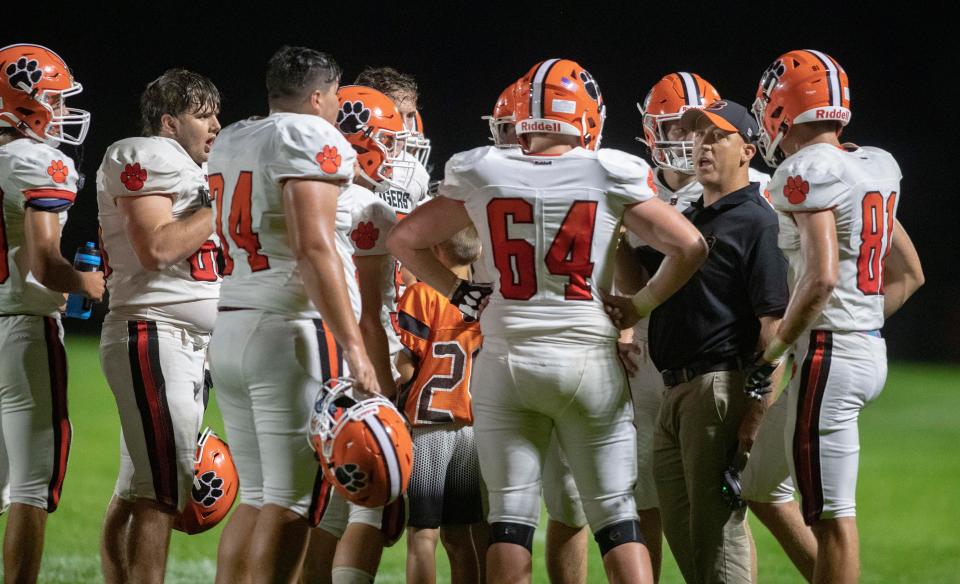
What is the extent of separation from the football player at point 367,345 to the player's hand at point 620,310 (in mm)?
749

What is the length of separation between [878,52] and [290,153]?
31.7ft

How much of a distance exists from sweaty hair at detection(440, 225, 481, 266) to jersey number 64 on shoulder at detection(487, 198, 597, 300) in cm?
61

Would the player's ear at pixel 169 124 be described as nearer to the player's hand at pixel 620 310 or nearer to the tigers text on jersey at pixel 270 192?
the tigers text on jersey at pixel 270 192

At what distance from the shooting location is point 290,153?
114 inches

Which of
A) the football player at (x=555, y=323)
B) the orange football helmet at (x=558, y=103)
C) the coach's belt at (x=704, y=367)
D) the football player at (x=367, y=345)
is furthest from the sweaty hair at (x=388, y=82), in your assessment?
the coach's belt at (x=704, y=367)

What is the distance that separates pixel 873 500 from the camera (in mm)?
6633

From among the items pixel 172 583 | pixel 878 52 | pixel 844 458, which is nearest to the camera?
pixel 844 458

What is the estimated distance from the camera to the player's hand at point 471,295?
329cm

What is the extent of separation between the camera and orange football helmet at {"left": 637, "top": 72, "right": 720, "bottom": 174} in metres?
4.21

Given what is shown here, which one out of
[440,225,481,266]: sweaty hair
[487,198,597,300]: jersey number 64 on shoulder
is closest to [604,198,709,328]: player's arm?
[487,198,597,300]: jersey number 64 on shoulder

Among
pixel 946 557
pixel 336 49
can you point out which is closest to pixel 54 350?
pixel 946 557

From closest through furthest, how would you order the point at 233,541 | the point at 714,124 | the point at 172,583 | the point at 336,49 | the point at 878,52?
the point at 233,541
the point at 714,124
the point at 172,583
the point at 336,49
the point at 878,52

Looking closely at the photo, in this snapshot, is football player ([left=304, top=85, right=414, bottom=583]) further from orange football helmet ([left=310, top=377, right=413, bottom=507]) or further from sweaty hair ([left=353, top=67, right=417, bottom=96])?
sweaty hair ([left=353, top=67, right=417, bottom=96])

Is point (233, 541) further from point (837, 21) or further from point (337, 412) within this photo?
point (837, 21)
